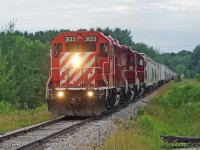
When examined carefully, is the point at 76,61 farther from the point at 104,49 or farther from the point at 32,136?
the point at 32,136

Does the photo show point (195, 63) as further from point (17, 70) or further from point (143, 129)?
point (143, 129)

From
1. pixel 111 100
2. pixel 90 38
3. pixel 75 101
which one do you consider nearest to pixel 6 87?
pixel 111 100

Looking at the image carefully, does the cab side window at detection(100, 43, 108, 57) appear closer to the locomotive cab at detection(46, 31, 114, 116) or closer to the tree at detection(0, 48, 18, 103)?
the locomotive cab at detection(46, 31, 114, 116)

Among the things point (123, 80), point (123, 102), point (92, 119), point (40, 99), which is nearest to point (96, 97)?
point (92, 119)

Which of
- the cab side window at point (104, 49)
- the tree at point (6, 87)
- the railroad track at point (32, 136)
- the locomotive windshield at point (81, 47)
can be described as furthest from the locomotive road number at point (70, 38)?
the tree at point (6, 87)

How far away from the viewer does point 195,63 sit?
157750 millimetres

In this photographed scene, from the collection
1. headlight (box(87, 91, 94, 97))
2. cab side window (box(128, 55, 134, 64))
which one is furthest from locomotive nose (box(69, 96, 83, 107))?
cab side window (box(128, 55, 134, 64))

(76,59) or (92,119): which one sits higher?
(76,59)

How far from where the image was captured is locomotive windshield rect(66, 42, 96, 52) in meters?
A: 19.3

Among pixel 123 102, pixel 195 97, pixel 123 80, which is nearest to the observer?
pixel 123 80

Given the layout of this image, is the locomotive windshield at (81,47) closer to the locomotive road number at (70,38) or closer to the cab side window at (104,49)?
the locomotive road number at (70,38)

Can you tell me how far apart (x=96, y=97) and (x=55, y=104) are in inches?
65.0

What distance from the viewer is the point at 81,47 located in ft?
63.5

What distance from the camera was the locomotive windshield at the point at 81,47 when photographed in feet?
63.5
